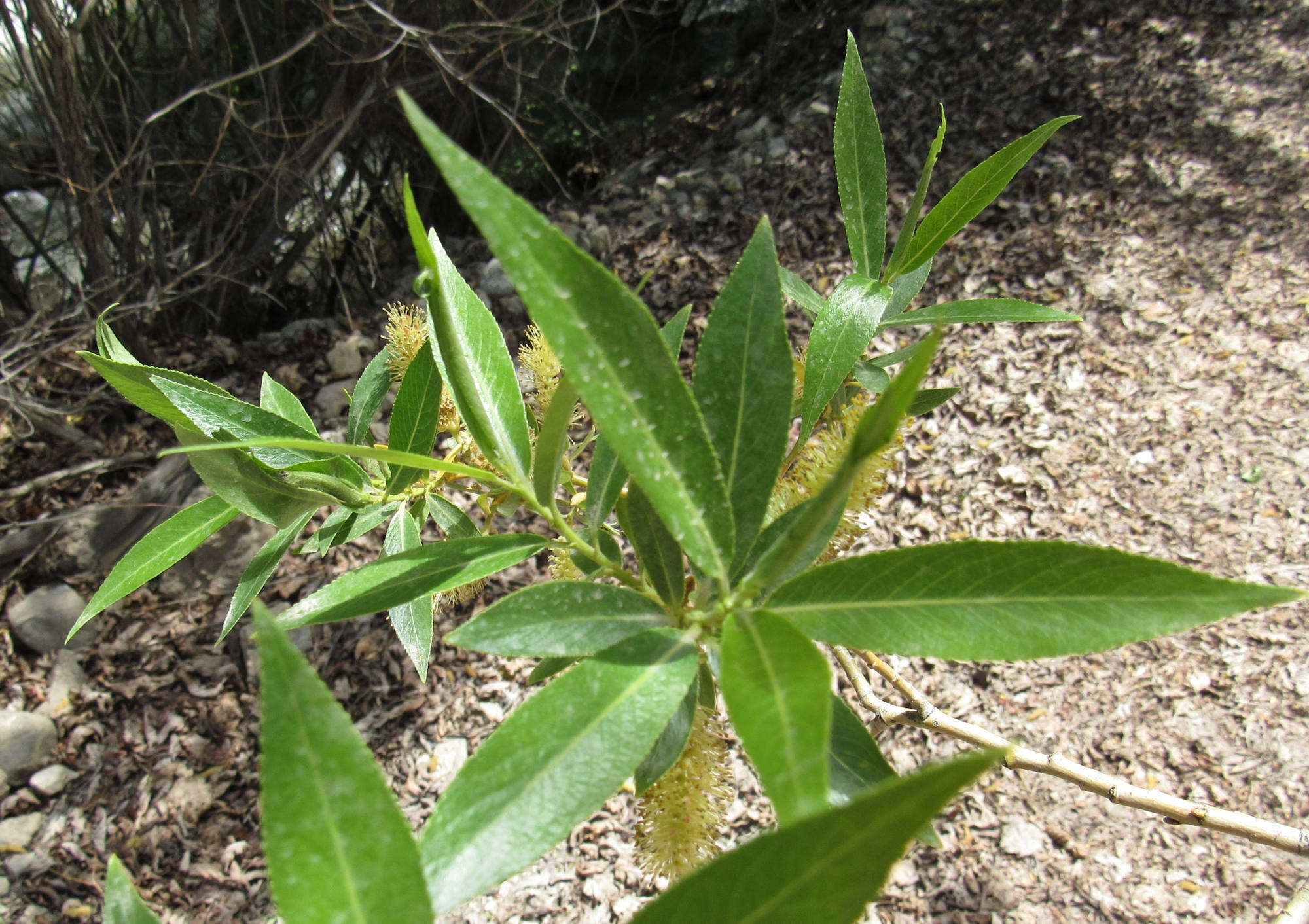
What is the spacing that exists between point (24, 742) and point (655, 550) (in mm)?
2051

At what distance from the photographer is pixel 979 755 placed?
201 millimetres

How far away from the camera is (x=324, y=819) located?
0.86 ft

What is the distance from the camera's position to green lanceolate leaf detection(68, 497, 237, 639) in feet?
1.82

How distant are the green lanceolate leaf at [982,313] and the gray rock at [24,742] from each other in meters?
2.17

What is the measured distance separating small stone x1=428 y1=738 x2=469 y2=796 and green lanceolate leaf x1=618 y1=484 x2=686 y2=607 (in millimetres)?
1492

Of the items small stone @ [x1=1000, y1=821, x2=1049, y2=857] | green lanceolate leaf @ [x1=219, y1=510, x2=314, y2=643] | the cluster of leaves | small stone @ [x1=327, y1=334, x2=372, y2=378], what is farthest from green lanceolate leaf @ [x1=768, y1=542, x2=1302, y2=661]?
small stone @ [x1=327, y1=334, x2=372, y2=378]

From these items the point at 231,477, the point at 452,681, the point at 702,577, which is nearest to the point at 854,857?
the point at 702,577

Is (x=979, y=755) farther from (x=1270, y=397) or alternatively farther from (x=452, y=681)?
(x=1270, y=397)

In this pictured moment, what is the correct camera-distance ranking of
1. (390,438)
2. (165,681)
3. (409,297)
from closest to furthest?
(390,438), (165,681), (409,297)

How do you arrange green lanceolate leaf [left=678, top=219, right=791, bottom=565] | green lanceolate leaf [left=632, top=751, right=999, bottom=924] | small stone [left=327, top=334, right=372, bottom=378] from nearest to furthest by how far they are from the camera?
green lanceolate leaf [left=632, top=751, right=999, bottom=924] < green lanceolate leaf [left=678, top=219, right=791, bottom=565] < small stone [left=327, top=334, right=372, bottom=378]

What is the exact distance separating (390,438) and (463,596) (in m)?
0.20

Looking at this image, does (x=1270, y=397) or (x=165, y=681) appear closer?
Result: (x=165, y=681)

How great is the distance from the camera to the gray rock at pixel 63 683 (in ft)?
6.10

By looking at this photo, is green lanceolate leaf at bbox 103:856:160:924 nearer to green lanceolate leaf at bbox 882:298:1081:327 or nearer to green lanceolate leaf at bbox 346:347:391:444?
green lanceolate leaf at bbox 346:347:391:444
